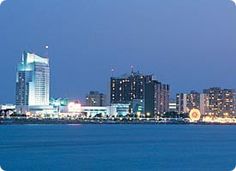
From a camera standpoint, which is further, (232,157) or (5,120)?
(5,120)

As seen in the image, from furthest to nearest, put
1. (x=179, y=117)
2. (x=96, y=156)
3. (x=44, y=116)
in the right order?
(x=179, y=117) < (x=44, y=116) < (x=96, y=156)

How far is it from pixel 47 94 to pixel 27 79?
87.8 inches

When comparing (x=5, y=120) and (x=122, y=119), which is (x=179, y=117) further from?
(x=5, y=120)

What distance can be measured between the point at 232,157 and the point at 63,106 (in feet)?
144

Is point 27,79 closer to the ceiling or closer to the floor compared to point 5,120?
closer to the ceiling

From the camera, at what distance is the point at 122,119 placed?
60.3 meters

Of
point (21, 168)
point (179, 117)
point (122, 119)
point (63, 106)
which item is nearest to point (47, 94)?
point (63, 106)

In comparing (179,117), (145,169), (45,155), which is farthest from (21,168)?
(179,117)

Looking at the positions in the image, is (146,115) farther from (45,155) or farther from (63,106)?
(45,155)

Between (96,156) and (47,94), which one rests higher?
(47,94)

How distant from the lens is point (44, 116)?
194 ft

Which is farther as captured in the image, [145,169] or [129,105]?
[129,105]

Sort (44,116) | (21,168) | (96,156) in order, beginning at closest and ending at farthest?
(21,168), (96,156), (44,116)

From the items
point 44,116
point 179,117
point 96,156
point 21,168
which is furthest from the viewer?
point 179,117
